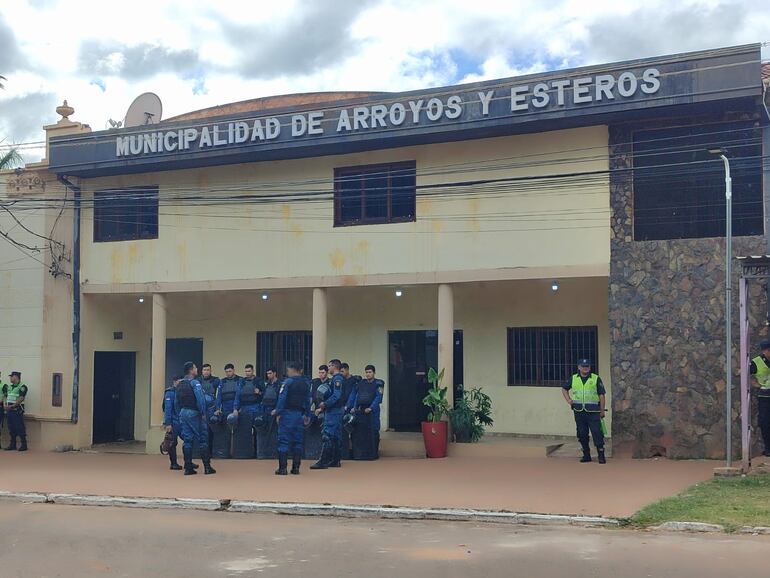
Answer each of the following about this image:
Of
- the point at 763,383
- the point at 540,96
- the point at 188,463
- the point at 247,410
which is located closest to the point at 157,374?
the point at 247,410

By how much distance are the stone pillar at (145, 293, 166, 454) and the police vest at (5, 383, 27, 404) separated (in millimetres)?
2959

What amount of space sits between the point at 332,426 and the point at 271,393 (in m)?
1.67

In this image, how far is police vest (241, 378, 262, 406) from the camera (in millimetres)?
15906

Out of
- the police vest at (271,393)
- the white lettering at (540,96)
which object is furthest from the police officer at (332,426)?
the white lettering at (540,96)

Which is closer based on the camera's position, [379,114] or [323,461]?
[323,461]

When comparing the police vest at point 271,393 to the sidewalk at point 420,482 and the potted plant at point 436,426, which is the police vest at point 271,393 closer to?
the sidewalk at point 420,482

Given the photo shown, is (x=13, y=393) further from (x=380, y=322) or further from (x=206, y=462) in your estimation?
(x=380, y=322)

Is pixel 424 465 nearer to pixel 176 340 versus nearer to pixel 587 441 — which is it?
pixel 587 441

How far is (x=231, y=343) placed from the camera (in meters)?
20.6

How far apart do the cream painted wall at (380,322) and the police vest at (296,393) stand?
14.1 feet

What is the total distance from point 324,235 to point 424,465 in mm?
4900

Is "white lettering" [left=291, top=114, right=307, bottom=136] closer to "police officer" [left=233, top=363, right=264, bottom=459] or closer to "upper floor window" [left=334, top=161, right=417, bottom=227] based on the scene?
"upper floor window" [left=334, top=161, right=417, bottom=227]

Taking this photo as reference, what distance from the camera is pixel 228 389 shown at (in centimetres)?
1611

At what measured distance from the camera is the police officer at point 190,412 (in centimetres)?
1397
